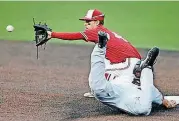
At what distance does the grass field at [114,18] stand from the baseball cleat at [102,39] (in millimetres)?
4242

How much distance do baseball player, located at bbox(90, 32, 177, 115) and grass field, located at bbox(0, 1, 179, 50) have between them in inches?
154

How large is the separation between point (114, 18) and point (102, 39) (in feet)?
18.2

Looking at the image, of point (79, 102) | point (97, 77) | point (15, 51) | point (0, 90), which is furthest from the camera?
point (15, 51)

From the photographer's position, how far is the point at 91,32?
4836mm

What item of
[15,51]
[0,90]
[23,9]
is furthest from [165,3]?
[0,90]

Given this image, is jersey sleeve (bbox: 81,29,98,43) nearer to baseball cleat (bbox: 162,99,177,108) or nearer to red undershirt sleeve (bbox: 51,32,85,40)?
red undershirt sleeve (bbox: 51,32,85,40)

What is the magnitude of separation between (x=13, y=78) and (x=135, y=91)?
2.05 meters

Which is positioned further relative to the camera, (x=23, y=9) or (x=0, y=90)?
(x=23, y=9)

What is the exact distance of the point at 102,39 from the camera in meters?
4.57

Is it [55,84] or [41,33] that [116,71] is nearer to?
[41,33]

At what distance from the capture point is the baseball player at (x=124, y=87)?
463 centimetres

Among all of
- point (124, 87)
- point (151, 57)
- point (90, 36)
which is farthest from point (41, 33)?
point (151, 57)

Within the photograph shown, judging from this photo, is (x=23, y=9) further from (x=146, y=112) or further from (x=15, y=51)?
(x=146, y=112)

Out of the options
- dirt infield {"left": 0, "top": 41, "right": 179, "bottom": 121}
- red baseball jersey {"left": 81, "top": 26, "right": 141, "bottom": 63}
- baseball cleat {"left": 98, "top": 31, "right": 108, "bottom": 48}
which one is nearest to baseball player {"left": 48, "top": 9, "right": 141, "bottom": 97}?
red baseball jersey {"left": 81, "top": 26, "right": 141, "bottom": 63}
